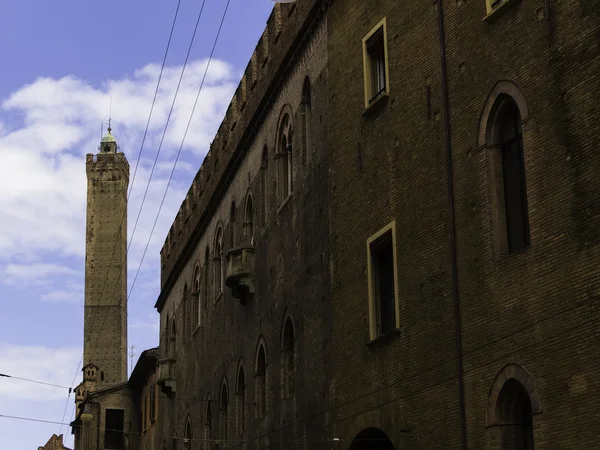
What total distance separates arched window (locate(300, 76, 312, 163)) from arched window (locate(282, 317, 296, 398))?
278 cm

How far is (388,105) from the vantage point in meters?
15.3

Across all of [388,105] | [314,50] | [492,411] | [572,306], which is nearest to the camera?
[572,306]

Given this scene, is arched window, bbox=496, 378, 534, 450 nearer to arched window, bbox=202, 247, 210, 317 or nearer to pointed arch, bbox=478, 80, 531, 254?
pointed arch, bbox=478, 80, 531, 254

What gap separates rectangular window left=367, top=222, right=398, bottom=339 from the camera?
585 inches

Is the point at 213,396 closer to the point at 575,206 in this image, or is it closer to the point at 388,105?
the point at 388,105

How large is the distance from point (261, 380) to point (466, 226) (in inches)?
365

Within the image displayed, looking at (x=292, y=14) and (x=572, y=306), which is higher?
(x=292, y=14)

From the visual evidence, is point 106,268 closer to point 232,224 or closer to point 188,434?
point 188,434

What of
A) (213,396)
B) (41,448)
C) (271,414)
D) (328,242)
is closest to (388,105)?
(328,242)

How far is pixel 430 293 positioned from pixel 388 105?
289 cm

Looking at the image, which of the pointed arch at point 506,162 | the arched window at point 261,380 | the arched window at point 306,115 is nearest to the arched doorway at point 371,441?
the pointed arch at point 506,162

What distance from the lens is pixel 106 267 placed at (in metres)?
72.7

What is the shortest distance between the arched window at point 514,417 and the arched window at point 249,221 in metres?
11.4

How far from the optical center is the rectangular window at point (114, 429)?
41.2m
